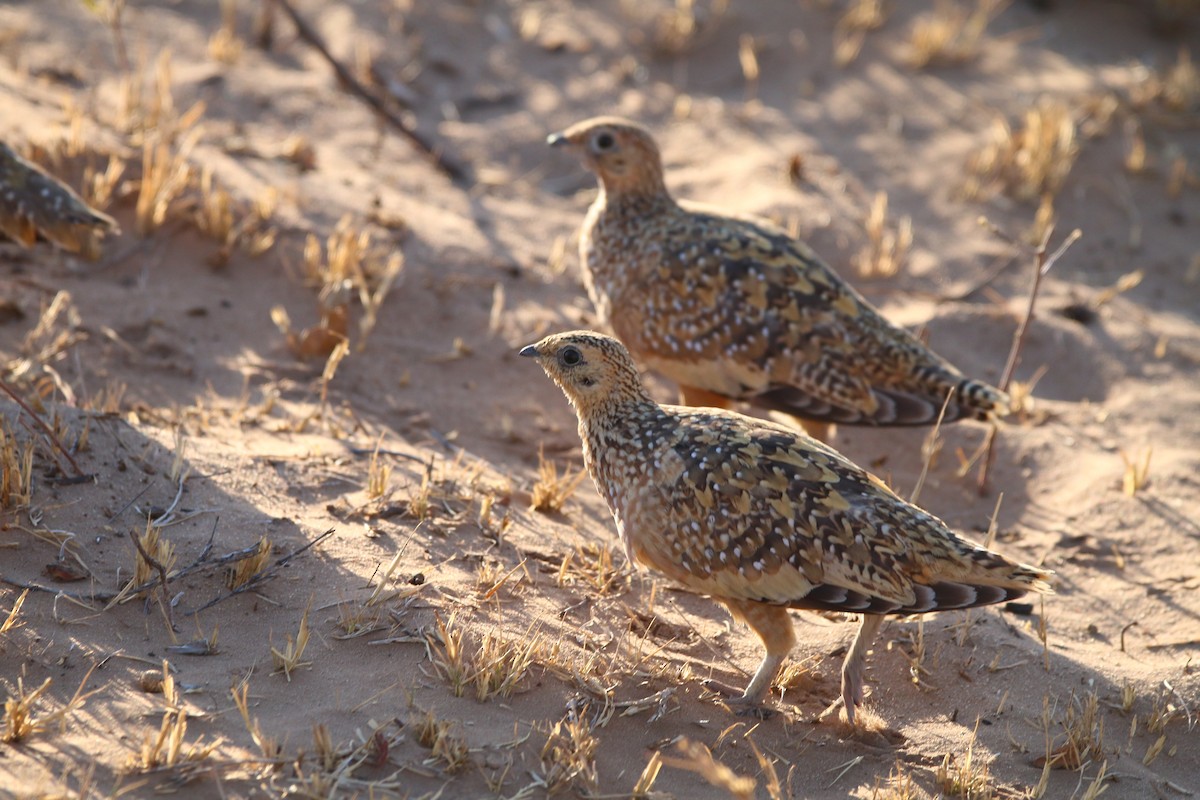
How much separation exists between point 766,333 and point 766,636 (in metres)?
1.79

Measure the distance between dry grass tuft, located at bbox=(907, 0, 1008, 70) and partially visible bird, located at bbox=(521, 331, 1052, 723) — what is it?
600cm

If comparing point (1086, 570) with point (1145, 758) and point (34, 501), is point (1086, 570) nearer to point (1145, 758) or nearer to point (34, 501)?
point (1145, 758)

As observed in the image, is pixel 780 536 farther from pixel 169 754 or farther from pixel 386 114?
pixel 386 114

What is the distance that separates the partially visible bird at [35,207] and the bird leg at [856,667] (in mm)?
3831

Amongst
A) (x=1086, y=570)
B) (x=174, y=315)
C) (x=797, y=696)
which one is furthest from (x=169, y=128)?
(x=1086, y=570)

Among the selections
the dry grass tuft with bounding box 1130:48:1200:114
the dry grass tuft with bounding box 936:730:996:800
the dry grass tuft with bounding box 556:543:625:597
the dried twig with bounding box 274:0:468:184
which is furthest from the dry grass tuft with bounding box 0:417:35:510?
the dry grass tuft with bounding box 1130:48:1200:114

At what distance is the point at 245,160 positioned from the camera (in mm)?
7684

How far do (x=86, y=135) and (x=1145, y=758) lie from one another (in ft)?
20.9

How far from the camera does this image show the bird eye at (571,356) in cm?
457

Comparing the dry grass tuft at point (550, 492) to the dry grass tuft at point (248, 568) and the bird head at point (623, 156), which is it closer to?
the dry grass tuft at point (248, 568)

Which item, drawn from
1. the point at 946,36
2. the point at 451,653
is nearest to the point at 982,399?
the point at 451,653

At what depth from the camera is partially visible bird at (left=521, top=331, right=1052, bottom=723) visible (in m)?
4.04

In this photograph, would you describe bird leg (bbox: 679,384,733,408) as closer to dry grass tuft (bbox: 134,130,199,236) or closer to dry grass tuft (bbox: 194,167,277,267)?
dry grass tuft (bbox: 194,167,277,267)

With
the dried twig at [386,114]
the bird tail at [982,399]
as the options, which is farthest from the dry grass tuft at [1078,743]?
the dried twig at [386,114]
